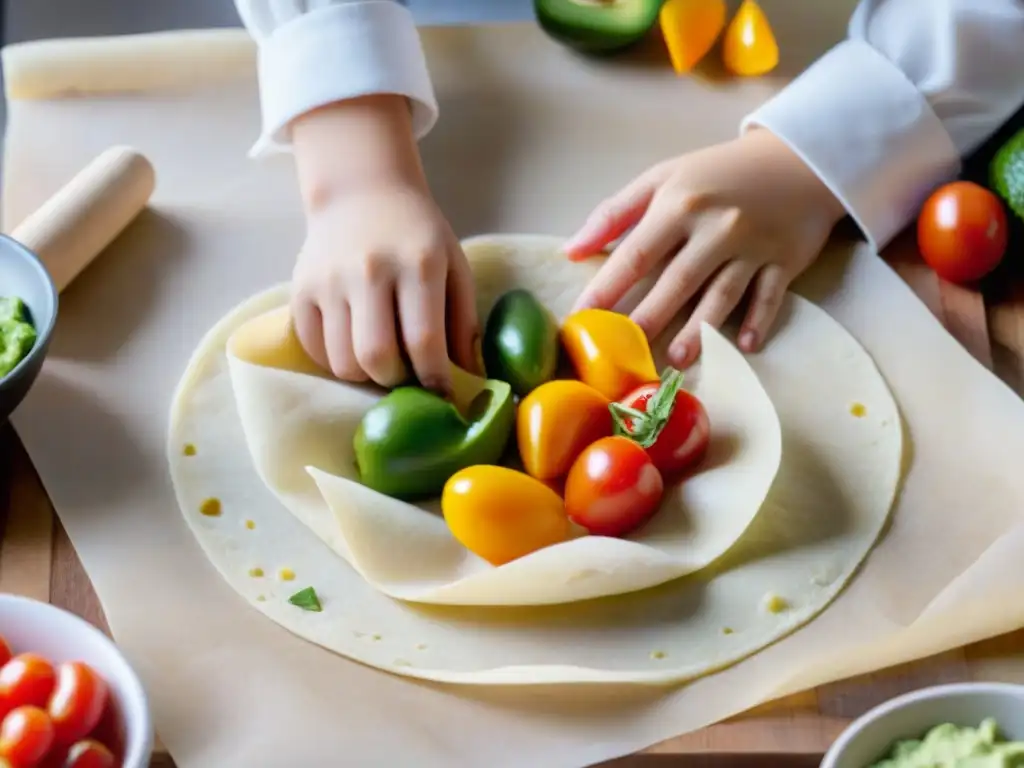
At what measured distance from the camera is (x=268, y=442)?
0.87 metres

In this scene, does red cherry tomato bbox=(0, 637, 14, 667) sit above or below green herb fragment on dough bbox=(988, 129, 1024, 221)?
above

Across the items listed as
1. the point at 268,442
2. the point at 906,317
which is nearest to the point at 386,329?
the point at 268,442

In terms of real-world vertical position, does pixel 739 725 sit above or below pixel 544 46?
below

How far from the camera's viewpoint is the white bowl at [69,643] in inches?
27.0

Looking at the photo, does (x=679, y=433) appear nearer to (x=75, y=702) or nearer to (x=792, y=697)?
(x=792, y=697)

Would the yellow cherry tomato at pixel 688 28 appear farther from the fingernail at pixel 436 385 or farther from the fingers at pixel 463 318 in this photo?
the fingernail at pixel 436 385

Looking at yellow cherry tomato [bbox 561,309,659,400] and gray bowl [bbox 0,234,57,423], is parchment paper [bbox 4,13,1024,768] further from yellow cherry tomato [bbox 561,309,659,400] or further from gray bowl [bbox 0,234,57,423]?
yellow cherry tomato [bbox 561,309,659,400]

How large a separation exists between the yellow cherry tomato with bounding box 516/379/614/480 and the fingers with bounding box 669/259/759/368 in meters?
0.12

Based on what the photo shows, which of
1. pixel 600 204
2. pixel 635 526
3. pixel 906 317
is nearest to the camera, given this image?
pixel 635 526

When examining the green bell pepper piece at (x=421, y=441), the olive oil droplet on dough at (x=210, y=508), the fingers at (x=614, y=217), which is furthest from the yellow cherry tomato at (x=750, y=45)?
the olive oil droplet on dough at (x=210, y=508)

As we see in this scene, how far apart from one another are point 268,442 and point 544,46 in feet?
2.12

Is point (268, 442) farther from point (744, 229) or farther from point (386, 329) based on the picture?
point (744, 229)

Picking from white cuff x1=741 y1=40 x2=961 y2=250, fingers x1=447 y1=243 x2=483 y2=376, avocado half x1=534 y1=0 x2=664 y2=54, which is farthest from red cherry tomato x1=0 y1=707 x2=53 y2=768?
avocado half x1=534 y1=0 x2=664 y2=54

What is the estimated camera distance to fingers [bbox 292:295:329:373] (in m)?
0.94
